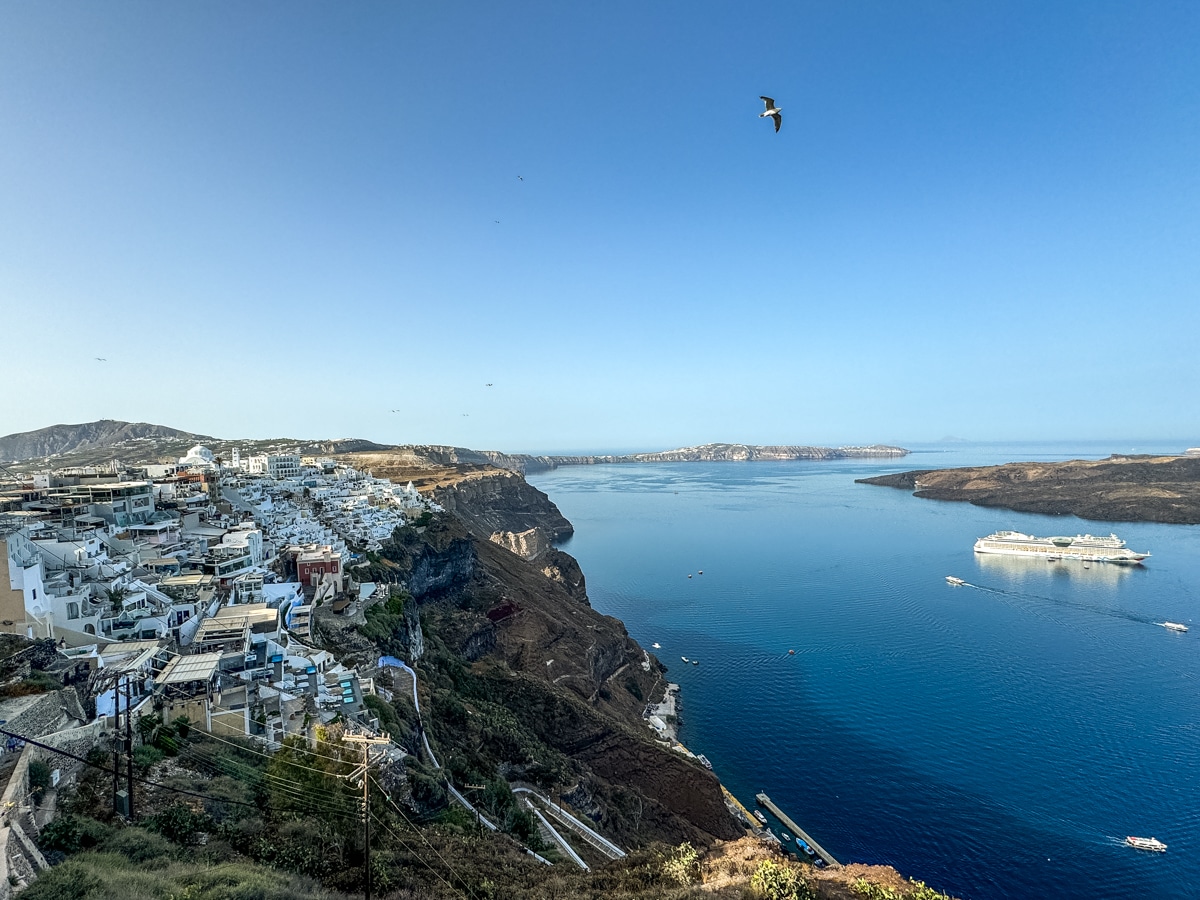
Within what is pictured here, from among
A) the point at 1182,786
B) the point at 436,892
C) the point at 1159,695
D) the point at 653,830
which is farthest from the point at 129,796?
the point at 1159,695

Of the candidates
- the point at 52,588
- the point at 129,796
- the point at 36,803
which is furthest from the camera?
the point at 52,588

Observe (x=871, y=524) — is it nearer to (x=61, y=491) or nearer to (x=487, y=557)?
(x=487, y=557)

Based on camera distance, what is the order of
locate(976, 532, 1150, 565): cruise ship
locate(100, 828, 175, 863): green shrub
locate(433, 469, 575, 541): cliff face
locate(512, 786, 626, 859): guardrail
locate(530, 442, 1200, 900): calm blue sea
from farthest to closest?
locate(433, 469, 575, 541): cliff face → locate(976, 532, 1150, 565): cruise ship → locate(530, 442, 1200, 900): calm blue sea → locate(512, 786, 626, 859): guardrail → locate(100, 828, 175, 863): green shrub

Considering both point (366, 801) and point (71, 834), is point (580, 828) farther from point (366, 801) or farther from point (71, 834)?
point (71, 834)

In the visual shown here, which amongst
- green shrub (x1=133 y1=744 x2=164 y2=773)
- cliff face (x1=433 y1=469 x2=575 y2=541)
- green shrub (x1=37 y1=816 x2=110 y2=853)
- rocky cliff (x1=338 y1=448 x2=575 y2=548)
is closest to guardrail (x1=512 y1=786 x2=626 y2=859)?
green shrub (x1=133 y1=744 x2=164 y2=773)

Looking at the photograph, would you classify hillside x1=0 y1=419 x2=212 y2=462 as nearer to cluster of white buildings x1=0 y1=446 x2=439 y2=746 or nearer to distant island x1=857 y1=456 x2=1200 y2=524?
cluster of white buildings x1=0 y1=446 x2=439 y2=746

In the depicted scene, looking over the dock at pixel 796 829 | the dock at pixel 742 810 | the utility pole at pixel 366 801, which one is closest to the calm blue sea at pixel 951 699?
the dock at pixel 796 829

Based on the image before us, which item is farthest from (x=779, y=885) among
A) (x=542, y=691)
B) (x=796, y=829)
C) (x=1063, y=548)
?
(x=1063, y=548)

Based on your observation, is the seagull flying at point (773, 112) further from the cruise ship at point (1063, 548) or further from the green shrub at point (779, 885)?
the cruise ship at point (1063, 548)
